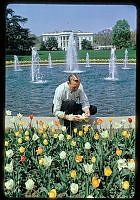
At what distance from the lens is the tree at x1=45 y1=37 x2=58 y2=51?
364cm

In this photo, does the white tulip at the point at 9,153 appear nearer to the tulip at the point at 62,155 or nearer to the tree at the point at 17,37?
the tulip at the point at 62,155

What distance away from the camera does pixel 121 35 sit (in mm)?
3623

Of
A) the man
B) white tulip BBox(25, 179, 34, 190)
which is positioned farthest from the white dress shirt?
white tulip BBox(25, 179, 34, 190)

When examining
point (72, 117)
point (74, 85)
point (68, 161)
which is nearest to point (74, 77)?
point (74, 85)

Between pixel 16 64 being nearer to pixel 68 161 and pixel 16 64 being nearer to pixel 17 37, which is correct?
pixel 17 37

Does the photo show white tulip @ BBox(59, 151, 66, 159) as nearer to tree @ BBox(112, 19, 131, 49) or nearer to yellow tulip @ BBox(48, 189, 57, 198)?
yellow tulip @ BBox(48, 189, 57, 198)

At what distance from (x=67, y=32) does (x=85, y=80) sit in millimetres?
314

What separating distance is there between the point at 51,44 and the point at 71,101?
380mm

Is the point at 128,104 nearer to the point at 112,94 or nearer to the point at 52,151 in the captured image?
the point at 112,94

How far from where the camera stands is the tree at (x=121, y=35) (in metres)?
3.53

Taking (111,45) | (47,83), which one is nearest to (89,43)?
(111,45)

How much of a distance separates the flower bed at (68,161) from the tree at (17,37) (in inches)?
17.4

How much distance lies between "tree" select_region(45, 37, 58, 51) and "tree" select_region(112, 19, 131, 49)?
1.16ft

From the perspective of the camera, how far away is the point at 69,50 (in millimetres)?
3588
